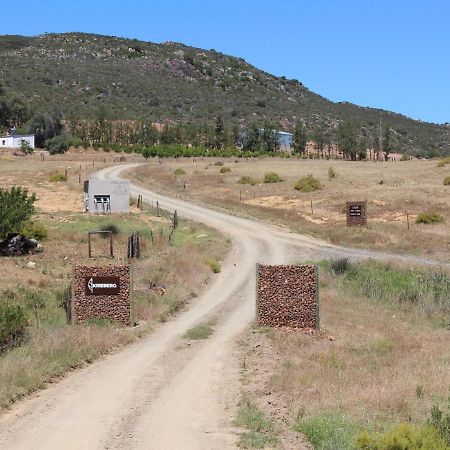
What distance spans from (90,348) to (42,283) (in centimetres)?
1120

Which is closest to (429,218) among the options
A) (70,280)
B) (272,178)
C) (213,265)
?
(213,265)

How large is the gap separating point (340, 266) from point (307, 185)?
35.9m

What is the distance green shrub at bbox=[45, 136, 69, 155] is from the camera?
116m

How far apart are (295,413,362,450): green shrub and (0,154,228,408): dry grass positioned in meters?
6.22

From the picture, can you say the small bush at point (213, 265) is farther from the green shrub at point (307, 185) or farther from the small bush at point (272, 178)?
the small bush at point (272, 178)

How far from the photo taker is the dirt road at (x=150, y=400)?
38.1ft

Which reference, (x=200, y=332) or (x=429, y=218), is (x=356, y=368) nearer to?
(x=200, y=332)

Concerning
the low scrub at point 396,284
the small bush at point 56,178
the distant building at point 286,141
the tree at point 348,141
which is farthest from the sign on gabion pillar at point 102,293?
the distant building at point 286,141

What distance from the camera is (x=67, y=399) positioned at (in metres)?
14.2

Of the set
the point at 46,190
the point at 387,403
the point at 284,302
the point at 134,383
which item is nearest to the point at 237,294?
the point at 284,302

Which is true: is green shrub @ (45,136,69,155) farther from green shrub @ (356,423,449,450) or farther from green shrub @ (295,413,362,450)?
green shrub @ (356,423,449,450)

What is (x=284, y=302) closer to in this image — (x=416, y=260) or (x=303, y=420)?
(x=303, y=420)

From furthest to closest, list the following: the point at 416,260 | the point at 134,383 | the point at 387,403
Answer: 1. the point at 416,260
2. the point at 134,383
3. the point at 387,403

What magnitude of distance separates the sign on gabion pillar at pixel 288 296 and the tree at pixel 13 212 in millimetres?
20127
